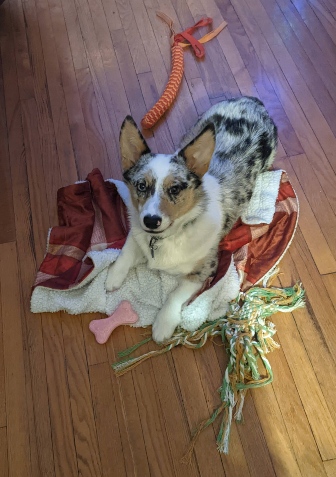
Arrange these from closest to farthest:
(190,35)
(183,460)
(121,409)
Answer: (183,460), (121,409), (190,35)

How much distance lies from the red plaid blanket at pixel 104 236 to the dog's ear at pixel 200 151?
1.94 ft

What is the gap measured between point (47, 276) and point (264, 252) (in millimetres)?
1201

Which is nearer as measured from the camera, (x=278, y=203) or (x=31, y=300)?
(x=31, y=300)

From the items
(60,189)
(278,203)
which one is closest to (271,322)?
(278,203)

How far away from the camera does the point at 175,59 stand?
3.21 m

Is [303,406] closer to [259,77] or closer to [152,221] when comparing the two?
[152,221]

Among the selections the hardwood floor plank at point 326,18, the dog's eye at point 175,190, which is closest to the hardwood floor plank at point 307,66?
the hardwood floor plank at point 326,18

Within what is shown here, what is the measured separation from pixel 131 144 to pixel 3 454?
1498 millimetres

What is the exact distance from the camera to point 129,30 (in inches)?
139

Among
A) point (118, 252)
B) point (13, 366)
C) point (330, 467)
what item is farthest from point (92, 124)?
point (330, 467)

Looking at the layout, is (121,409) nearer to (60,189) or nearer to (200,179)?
(200,179)

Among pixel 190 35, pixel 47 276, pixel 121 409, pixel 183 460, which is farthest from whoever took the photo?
pixel 190 35

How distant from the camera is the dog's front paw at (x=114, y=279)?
228 cm

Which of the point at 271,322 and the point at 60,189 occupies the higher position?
the point at 60,189
